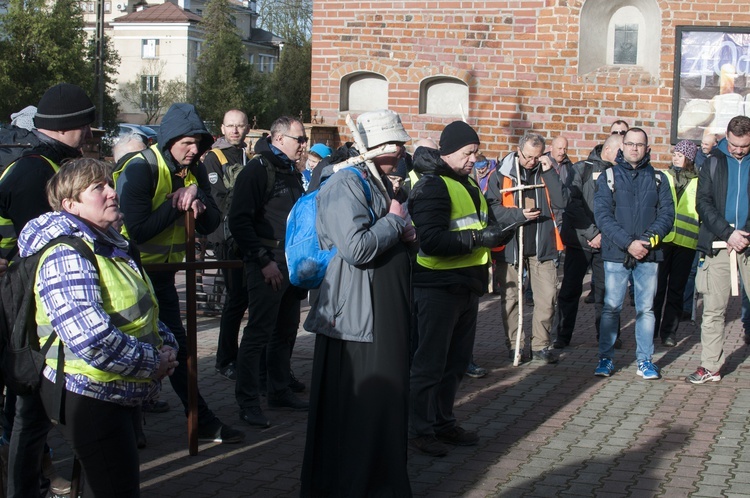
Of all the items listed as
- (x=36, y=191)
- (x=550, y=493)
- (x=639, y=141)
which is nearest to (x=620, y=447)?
(x=550, y=493)

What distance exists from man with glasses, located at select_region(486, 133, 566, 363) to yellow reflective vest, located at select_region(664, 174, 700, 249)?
1.96 m

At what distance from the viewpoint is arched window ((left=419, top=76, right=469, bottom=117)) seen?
17.5 metres

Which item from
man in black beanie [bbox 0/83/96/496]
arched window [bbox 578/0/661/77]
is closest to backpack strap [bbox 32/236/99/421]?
man in black beanie [bbox 0/83/96/496]

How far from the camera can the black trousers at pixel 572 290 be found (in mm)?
10156

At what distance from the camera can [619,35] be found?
1742 centimetres

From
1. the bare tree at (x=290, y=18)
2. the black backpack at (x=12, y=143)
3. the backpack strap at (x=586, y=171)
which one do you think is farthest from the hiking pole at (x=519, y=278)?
the bare tree at (x=290, y=18)

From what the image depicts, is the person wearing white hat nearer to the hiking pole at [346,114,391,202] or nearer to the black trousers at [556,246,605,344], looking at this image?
the hiking pole at [346,114,391,202]

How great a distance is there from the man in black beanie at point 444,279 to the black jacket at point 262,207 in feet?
3.70

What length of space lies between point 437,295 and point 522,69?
11235mm

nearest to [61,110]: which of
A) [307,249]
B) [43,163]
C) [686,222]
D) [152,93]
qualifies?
[43,163]

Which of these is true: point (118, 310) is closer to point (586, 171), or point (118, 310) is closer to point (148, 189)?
point (148, 189)

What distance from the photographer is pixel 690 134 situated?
55.3 ft

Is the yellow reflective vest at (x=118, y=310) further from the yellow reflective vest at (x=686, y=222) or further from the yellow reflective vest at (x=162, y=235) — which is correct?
the yellow reflective vest at (x=686, y=222)

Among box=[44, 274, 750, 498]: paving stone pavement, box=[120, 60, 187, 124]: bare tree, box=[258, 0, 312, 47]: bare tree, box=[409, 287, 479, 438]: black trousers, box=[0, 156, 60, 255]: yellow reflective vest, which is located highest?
box=[258, 0, 312, 47]: bare tree
